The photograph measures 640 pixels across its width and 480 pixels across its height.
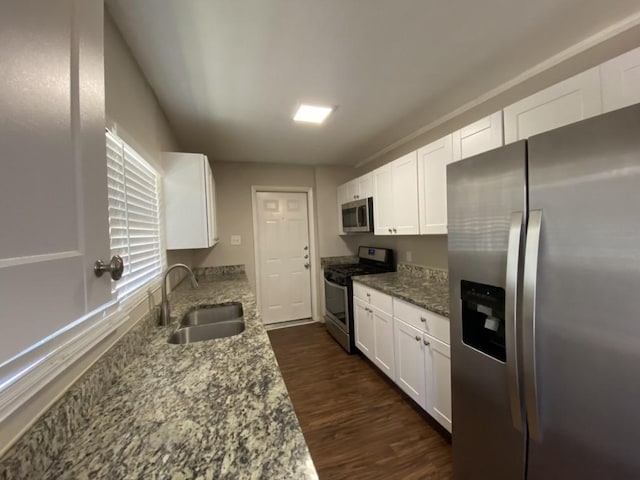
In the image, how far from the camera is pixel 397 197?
2496 millimetres

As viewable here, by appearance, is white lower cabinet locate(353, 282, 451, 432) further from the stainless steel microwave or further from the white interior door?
the white interior door

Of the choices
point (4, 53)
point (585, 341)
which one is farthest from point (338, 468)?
point (4, 53)

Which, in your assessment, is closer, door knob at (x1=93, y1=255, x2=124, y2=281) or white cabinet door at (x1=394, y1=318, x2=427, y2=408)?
door knob at (x1=93, y1=255, x2=124, y2=281)

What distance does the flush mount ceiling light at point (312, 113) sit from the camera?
6.88 feet

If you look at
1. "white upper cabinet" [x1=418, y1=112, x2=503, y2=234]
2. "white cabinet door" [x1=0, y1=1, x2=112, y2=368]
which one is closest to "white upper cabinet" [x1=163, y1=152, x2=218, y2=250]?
"white cabinet door" [x1=0, y1=1, x2=112, y2=368]

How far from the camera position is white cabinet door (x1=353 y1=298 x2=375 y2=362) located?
100 inches

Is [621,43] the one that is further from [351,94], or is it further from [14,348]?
[14,348]

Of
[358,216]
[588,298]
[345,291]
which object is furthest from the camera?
[358,216]

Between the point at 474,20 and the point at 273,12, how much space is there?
3.21 ft

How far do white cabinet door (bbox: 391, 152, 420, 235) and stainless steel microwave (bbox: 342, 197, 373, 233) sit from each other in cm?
47

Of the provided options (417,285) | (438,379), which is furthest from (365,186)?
(438,379)

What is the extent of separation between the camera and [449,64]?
1601 millimetres

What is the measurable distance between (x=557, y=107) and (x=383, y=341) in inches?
78.6

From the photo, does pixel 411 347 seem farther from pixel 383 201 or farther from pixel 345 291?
pixel 383 201
